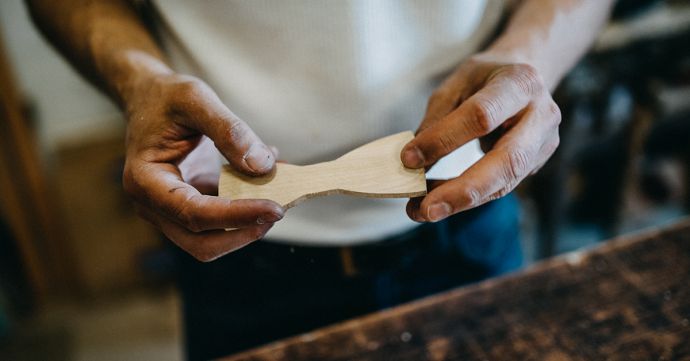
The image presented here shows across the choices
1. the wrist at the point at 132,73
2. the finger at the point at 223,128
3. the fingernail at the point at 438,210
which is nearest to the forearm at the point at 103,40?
the wrist at the point at 132,73

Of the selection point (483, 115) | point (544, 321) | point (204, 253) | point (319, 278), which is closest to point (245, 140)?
point (204, 253)

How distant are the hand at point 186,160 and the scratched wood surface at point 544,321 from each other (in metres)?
0.24

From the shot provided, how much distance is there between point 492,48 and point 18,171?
60.7 inches

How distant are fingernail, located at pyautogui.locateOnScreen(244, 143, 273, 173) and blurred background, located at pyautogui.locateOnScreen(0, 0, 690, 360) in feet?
3.67

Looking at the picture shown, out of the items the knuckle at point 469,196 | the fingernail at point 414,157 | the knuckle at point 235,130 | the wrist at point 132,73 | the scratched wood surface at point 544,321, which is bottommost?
the scratched wood surface at point 544,321

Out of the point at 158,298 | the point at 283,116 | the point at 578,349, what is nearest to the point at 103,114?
the point at 158,298

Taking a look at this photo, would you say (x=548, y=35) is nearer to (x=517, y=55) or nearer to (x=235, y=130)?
(x=517, y=55)

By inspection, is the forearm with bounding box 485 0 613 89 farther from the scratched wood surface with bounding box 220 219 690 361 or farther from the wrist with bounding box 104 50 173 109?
the wrist with bounding box 104 50 173 109

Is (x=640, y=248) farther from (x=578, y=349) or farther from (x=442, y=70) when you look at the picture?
(x=442, y=70)

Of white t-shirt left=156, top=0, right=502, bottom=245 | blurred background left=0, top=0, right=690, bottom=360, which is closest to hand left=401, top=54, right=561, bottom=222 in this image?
white t-shirt left=156, top=0, right=502, bottom=245

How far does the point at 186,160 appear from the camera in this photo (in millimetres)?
580

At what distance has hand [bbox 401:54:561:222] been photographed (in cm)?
51

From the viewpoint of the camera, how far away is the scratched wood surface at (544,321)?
67cm

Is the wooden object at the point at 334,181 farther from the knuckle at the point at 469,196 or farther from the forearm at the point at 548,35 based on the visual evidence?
the forearm at the point at 548,35
